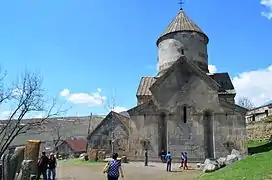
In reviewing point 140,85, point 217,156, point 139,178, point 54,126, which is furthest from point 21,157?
point 54,126

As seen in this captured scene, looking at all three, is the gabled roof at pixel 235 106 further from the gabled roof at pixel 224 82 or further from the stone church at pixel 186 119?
the gabled roof at pixel 224 82

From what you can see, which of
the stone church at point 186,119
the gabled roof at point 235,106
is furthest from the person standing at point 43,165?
the gabled roof at point 235,106

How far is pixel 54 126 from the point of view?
69.8 m

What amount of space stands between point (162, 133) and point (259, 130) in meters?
16.4

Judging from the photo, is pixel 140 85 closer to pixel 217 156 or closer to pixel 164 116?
pixel 164 116

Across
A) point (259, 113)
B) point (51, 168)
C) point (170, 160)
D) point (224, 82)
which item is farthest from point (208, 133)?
point (259, 113)

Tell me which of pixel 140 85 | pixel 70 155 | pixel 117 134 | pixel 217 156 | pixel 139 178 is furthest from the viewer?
pixel 70 155

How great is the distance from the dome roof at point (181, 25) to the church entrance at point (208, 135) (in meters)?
9.26

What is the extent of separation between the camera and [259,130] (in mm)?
37531

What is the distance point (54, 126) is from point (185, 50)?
4696 centimetres

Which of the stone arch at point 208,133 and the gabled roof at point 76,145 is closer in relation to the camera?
the stone arch at point 208,133

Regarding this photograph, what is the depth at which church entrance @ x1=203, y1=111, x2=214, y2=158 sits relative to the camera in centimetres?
2603

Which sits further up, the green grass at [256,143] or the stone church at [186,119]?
the stone church at [186,119]

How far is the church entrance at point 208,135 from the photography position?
2603 cm
